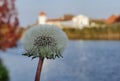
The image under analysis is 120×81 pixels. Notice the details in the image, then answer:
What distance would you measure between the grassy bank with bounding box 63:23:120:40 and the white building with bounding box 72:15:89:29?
7070 mm

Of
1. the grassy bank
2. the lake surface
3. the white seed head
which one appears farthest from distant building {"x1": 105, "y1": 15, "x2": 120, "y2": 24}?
the white seed head

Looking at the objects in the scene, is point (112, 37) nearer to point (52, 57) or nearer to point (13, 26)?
point (13, 26)

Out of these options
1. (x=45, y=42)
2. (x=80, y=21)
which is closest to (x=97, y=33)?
(x=80, y=21)

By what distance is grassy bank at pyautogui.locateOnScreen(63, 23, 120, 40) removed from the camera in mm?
50875

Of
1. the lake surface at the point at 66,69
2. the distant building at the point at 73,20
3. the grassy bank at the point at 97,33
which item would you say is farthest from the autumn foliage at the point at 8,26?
the distant building at the point at 73,20

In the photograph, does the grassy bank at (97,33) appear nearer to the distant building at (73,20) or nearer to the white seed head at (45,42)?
the distant building at (73,20)

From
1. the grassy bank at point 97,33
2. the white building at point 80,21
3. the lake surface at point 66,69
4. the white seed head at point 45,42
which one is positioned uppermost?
the white seed head at point 45,42

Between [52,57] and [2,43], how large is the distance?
1220 centimetres

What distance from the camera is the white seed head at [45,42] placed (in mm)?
1941

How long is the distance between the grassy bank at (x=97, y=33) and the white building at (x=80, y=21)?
23.2 feet

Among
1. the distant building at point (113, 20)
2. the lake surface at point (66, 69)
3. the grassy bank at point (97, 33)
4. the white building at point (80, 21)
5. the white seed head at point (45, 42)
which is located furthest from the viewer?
the white building at point (80, 21)

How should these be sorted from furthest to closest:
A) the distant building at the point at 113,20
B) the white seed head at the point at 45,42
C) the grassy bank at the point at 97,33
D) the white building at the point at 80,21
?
1. the white building at the point at 80,21
2. the distant building at the point at 113,20
3. the grassy bank at the point at 97,33
4. the white seed head at the point at 45,42

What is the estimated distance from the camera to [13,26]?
14133mm

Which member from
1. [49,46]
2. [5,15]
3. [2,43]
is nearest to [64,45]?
[49,46]
